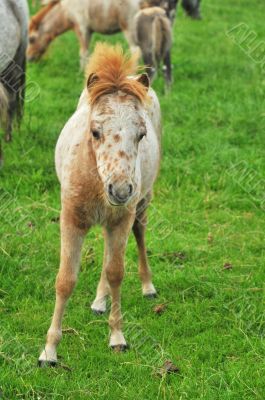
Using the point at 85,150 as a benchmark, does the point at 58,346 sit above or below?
below

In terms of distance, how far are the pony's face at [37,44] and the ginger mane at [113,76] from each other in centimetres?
824

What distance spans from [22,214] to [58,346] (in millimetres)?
2174

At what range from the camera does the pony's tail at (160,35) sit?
10.7 meters

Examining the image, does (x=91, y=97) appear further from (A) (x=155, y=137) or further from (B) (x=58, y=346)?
(B) (x=58, y=346)

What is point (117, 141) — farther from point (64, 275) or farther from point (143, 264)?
point (143, 264)

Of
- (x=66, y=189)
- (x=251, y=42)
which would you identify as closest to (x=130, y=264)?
(x=66, y=189)

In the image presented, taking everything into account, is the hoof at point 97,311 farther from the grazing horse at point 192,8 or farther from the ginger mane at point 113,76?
the grazing horse at point 192,8

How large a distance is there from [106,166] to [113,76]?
561 millimetres

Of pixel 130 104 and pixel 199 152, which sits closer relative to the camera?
pixel 130 104

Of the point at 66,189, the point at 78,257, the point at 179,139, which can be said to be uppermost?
the point at 66,189

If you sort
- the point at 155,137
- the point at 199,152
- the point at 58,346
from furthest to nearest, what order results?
the point at 199,152
the point at 155,137
the point at 58,346

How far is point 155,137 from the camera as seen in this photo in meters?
5.44

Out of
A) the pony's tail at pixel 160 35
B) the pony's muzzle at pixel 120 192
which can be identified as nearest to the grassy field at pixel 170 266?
the pony's tail at pixel 160 35

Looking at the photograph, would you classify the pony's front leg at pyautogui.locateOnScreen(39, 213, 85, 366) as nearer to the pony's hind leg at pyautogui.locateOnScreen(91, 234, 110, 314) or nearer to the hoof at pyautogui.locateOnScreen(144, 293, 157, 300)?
the pony's hind leg at pyautogui.locateOnScreen(91, 234, 110, 314)
